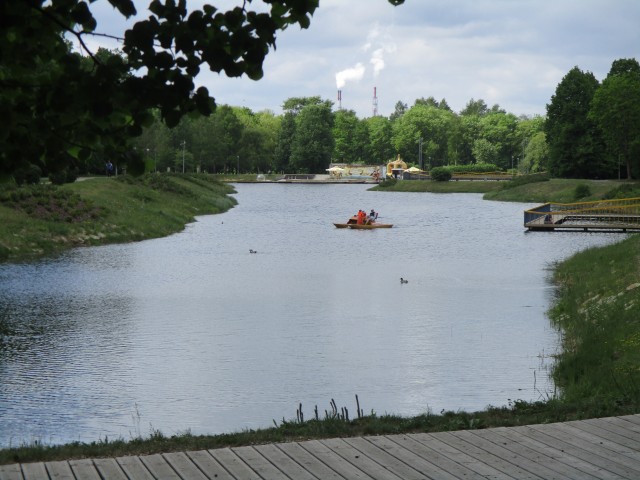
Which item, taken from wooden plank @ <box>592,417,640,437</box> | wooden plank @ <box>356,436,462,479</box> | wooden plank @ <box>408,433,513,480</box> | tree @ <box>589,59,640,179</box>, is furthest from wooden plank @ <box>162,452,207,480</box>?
tree @ <box>589,59,640,179</box>

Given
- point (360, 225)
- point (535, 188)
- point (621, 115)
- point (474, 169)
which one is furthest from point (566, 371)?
point (474, 169)

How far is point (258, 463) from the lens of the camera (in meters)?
8.67

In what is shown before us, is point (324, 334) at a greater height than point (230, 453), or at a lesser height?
lesser

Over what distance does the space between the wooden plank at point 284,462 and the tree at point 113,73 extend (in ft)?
10.5

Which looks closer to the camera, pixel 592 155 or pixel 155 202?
pixel 155 202

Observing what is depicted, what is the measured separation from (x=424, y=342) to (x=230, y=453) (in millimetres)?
15159

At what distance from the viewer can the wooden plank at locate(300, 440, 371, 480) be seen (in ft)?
27.4

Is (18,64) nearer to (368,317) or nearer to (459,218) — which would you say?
(368,317)

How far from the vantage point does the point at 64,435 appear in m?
15.3

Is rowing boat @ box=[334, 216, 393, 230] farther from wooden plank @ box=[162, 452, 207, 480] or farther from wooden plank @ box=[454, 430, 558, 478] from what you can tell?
wooden plank @ box=[162, 452, 207, 480]

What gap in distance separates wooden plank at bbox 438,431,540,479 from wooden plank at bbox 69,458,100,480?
11.3ft

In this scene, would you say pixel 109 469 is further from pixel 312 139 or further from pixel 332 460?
pixel 312 139

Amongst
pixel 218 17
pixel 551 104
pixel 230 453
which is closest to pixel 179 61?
pixel 218 17

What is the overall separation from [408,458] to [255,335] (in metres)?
16.1
